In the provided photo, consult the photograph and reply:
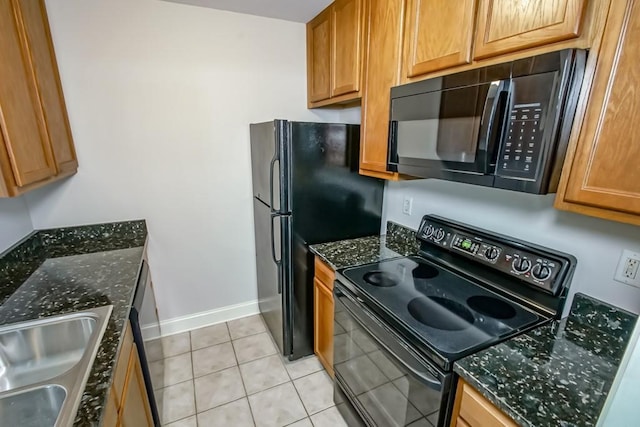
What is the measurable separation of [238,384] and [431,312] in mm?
1445

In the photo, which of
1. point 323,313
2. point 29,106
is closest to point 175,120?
point 29,106

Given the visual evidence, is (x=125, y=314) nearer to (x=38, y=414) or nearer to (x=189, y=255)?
(x=38, y=414)

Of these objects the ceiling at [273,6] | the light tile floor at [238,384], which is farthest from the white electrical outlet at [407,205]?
the ceiling at [273,6]

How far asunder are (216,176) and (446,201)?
1685 mm

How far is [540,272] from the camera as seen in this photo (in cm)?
122

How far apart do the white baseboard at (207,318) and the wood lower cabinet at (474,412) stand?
2.06m

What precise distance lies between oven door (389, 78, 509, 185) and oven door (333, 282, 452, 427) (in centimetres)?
69

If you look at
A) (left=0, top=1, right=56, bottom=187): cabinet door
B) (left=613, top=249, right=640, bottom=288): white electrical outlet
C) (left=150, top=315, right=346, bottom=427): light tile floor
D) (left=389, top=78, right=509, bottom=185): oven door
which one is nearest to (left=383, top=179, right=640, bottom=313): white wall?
(left=613, top=249, right=640, bottom=288): white electrical outlet

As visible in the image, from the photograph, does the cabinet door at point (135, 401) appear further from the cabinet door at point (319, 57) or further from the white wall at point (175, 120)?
the cabinet door at point (319, 57)

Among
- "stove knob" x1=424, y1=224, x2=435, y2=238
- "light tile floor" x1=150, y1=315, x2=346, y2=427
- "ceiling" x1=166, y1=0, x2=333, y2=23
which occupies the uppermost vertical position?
"ceiling" x1=166, y1=0, x2=333, y2=23

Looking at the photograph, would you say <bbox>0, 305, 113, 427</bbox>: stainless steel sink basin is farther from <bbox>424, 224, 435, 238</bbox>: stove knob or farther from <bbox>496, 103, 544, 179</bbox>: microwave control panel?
<bbox>424, 224, 435, 238</bbox>: stove knob

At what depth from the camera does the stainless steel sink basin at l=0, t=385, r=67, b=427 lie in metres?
0.87

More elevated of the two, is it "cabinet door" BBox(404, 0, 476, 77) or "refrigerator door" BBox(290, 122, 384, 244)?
"cabinet door" BBox(404, 0, 476, 77)

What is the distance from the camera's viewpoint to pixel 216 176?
7.82 feet
